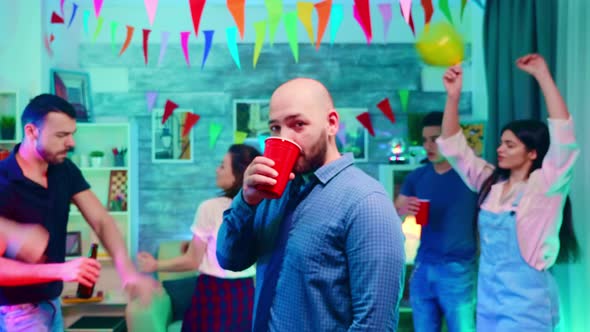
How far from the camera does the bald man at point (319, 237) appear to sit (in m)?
1.25

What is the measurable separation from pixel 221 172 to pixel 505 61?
1608mm

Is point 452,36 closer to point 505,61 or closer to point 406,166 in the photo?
point 505,61

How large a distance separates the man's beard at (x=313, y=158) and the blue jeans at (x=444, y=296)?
1.60 metres

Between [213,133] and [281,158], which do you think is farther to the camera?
[213,133]

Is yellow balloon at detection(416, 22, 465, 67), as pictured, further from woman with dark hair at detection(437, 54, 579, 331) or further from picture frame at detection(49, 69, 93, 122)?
picture frame at detection(49, 69, 93, 122)

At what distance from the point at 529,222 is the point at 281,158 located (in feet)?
4.54

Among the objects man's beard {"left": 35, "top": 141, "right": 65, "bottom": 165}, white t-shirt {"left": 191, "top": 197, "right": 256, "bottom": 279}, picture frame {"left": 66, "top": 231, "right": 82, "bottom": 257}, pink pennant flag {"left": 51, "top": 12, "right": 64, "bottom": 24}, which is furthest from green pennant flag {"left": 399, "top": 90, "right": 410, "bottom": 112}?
man's beard {"left": 35, "top": 141, "right": 65, "bottom": 165}

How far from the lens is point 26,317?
1.95m

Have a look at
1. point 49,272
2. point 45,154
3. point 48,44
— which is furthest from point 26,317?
point 48,44

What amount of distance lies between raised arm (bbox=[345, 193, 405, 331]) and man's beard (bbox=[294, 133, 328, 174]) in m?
0.15

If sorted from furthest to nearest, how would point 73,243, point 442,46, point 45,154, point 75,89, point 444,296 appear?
point 75,89 < point 73,243 < point 442,46 < point 444,296 < point 45,154

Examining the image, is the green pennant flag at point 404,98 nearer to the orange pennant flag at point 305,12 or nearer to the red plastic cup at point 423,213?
the orange pennant flag at point 305,12

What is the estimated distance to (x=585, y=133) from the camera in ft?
8.66

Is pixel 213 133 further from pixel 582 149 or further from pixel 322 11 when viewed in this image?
pixel 582 149
